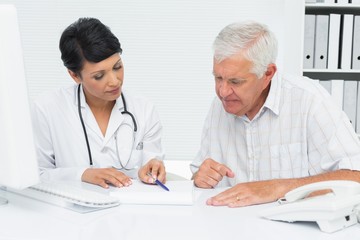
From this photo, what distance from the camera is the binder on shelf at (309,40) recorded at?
106 inches

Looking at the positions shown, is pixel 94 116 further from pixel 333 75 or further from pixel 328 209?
pixel 333 75

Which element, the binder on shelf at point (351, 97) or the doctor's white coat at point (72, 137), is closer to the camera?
the doctor's white coat at point (72, 137)

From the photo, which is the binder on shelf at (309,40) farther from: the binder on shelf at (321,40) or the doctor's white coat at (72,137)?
the doctor's white coat at (72,137)

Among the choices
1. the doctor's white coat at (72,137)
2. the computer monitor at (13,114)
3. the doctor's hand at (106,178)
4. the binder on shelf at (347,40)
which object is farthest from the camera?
the binder on shelf at (347,40)

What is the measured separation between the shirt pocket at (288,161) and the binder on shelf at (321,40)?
1.17m

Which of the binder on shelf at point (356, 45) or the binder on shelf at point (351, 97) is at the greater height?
the binder on shelf at point (356, 45)

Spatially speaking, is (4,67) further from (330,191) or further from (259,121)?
(259,121)

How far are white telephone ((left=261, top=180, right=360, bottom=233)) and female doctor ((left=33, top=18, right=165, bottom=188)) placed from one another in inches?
30.3

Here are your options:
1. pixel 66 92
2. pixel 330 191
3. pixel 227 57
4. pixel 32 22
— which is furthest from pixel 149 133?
pixel 32 22

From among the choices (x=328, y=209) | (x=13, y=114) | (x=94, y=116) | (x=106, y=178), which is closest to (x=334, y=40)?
(x=94, y=116)

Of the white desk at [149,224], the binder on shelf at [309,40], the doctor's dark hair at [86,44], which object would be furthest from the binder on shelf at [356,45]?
the white desk at [149,224]

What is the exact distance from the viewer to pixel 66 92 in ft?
6.37

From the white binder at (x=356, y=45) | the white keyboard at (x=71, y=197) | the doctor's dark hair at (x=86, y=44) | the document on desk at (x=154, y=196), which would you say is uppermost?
the doctor's dark hair at (x=86, y=44)

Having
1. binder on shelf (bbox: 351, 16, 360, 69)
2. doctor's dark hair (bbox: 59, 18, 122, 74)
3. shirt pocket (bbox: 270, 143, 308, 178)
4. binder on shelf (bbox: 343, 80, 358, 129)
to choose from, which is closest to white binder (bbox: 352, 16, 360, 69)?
binder on shelf (bbox: 351, 16, 360, 69)
